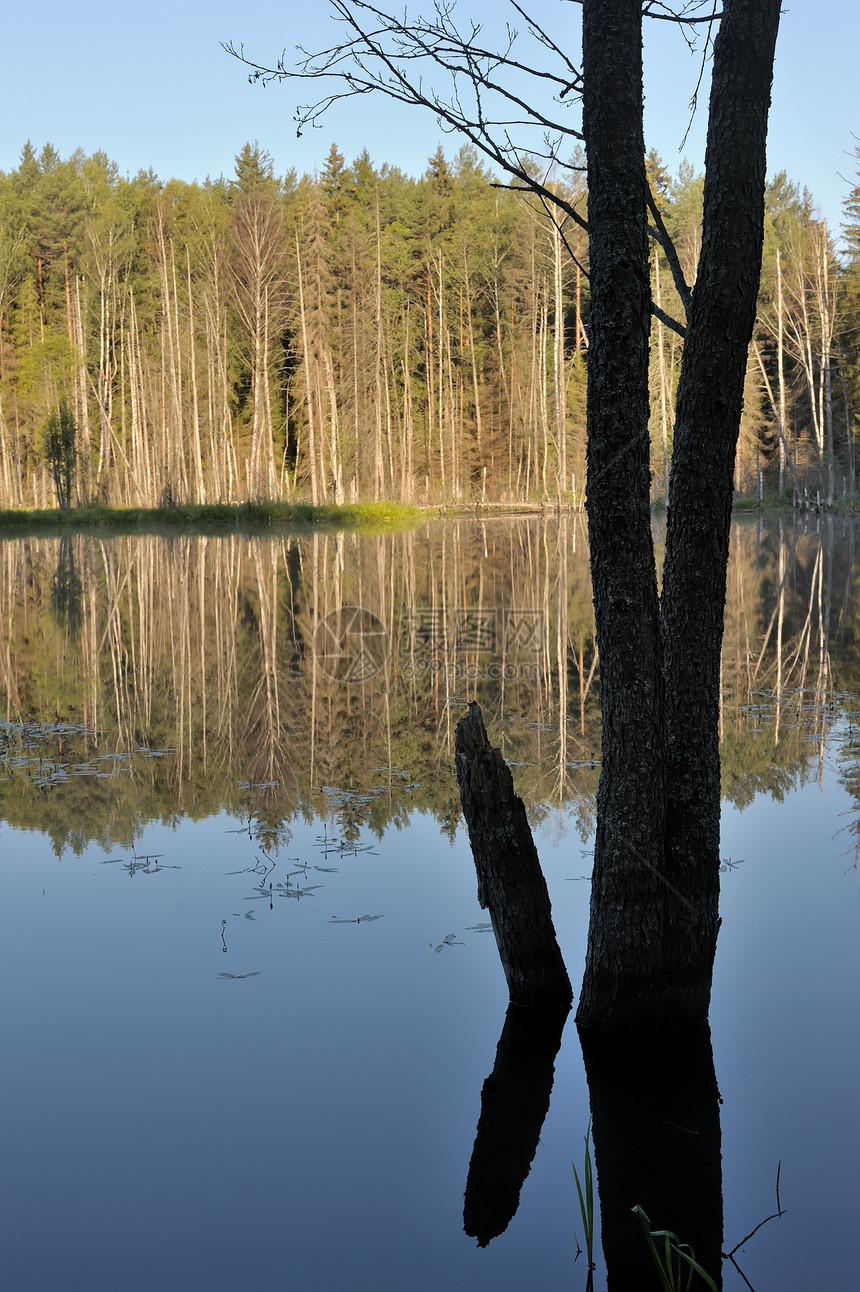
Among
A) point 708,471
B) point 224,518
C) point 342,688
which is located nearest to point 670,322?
point 708,471

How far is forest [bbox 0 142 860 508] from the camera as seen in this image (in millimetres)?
44594

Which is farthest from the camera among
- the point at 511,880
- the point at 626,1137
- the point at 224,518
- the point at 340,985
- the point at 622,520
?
the point at 224,518

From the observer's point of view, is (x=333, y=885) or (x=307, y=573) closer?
(x=333, y=885)

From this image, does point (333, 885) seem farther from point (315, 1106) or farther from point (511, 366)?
point (511, 366)

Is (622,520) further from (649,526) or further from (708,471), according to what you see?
(708,471)

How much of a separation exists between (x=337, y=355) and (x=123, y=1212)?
49.0 meters

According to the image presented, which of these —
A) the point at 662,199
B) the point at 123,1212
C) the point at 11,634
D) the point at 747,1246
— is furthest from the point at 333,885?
the point at 662,199

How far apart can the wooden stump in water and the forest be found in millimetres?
37752

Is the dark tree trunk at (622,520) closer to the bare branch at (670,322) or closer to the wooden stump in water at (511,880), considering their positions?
the bare branch at (670,322)

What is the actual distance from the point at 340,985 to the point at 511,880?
→ 0.81 meters

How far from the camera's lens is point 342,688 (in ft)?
33.4

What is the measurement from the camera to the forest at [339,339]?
44.6 metres

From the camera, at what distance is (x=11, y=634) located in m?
13.6

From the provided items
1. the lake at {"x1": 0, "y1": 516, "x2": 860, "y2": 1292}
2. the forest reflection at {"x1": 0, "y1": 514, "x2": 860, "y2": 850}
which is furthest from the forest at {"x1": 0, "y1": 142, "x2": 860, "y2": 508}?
the lake at {"x1": 0, "y1": 516, "x2": 860, "y2": 1292}
